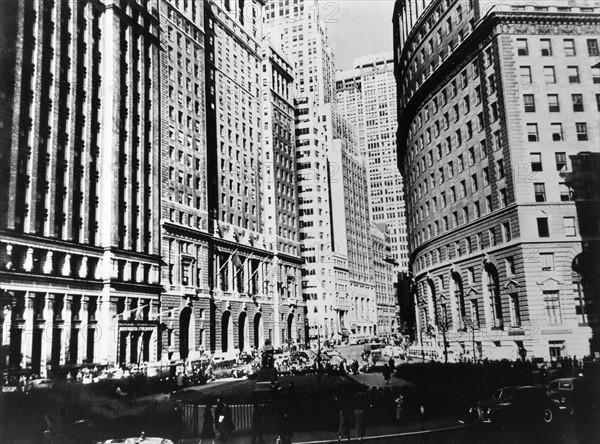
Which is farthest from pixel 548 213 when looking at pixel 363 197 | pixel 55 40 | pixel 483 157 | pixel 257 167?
pixel 257 167

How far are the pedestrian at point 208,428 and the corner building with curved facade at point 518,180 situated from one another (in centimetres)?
1133

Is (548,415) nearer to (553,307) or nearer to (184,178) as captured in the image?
(553,307)

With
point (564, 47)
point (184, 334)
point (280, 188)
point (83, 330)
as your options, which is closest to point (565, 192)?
point (564, 47)

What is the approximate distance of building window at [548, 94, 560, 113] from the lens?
21781 mm

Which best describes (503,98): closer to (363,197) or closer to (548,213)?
(548,213)

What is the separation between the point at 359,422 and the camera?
18656mm

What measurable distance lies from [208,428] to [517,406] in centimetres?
1189

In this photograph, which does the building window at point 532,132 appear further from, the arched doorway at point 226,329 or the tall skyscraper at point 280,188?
the tall skyscraper at point 280,188

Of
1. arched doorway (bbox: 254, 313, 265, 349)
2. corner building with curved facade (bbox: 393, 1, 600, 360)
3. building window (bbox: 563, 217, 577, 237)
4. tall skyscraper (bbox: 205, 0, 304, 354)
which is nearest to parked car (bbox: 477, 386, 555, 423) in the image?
corner building with curved facade (bbox: 393, 1, 600, 360)

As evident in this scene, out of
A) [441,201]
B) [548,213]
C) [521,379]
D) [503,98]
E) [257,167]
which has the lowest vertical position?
[521,379]

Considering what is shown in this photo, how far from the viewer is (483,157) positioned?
Result: 24.2m

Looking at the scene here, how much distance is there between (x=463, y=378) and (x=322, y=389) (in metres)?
6.14

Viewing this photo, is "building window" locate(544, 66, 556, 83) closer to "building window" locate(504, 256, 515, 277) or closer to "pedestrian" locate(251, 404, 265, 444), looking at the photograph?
"building window" locate(504, 256, 515, 277)

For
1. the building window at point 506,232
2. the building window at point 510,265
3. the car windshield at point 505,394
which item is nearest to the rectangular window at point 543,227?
the building window at point 506,232
